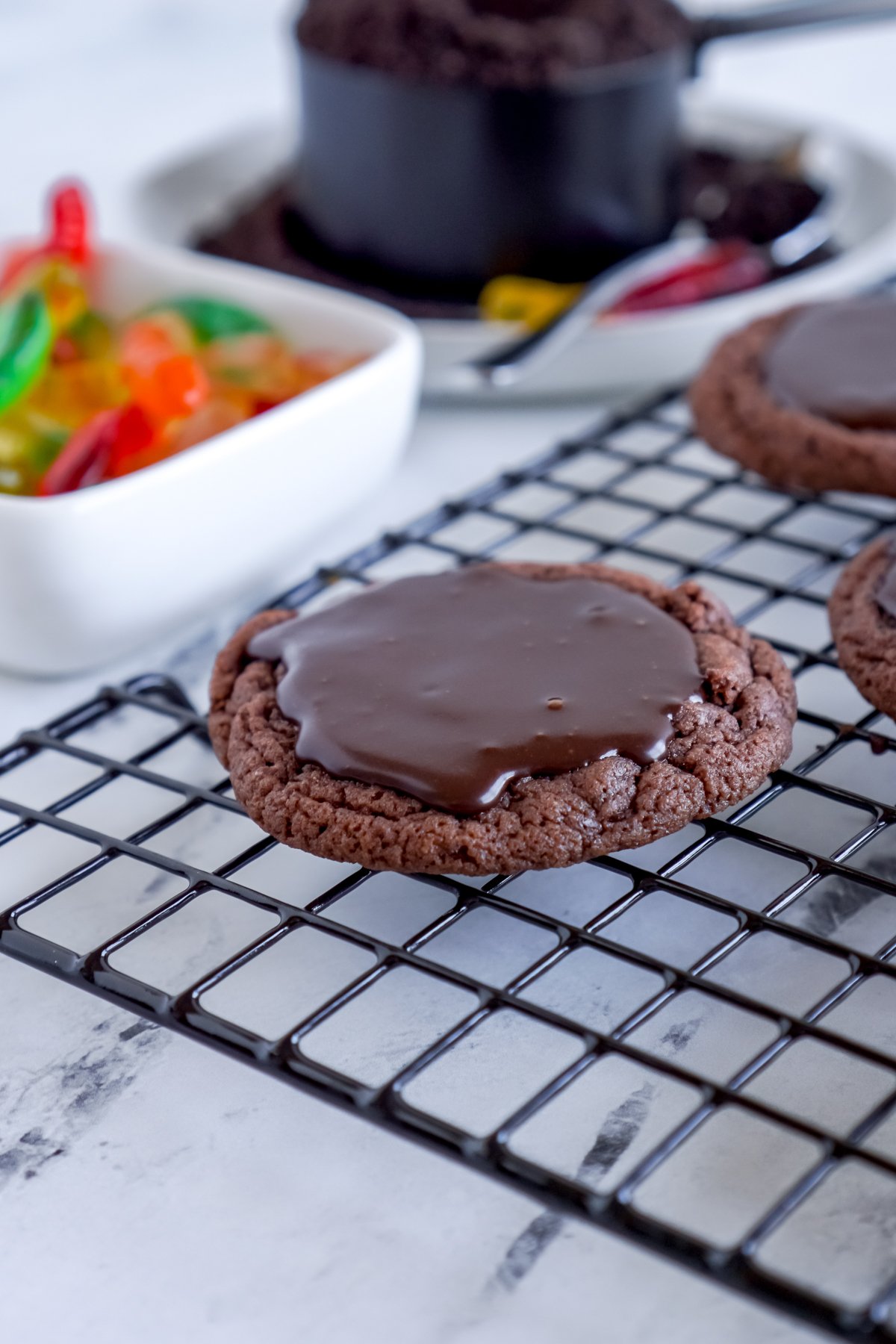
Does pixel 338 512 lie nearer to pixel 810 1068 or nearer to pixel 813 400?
pixel 813 400

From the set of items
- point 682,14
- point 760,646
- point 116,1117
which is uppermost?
point 682,14

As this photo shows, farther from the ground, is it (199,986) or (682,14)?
(682,14)

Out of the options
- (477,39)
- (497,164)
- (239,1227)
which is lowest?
(239,1227)

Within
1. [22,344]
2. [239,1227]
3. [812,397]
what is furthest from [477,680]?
[22,344]

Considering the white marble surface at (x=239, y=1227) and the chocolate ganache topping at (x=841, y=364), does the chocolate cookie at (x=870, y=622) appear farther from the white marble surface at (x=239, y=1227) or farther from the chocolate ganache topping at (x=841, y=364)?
the white marble surface at (x=239, y=1227)

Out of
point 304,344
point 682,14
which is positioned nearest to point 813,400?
point 304,344

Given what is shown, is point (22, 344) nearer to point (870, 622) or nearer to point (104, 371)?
point (104, 371)

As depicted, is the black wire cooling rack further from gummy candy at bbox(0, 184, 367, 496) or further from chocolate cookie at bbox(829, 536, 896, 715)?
gummy candy at bbox(0, 184, 367, 496)

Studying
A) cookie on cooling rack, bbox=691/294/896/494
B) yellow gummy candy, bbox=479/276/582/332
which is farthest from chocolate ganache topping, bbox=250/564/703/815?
yellow gummy candy, bbox=479/276/582/332
